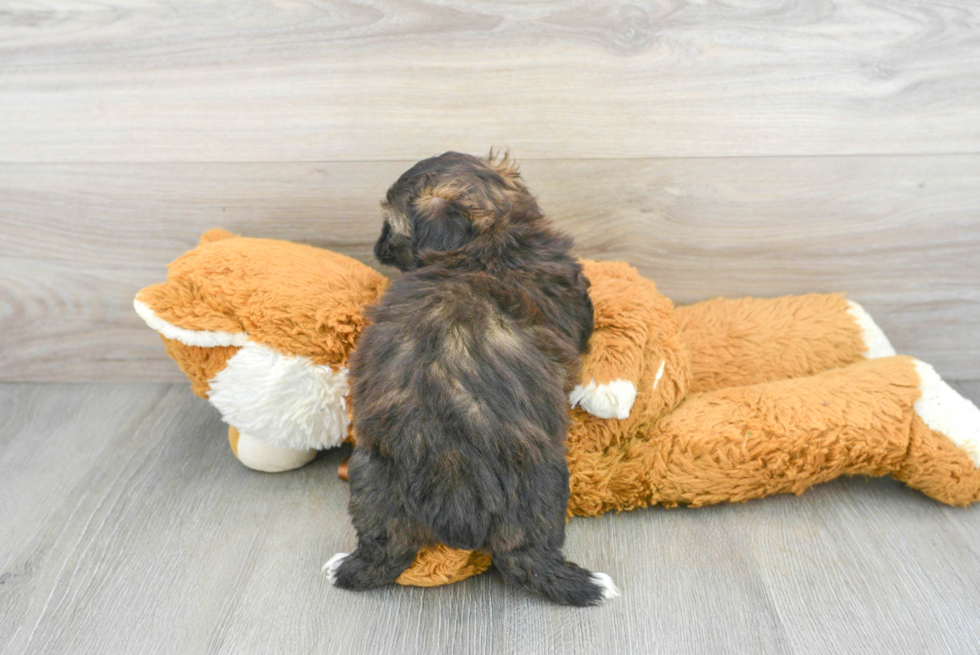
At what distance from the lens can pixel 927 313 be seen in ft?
6.21

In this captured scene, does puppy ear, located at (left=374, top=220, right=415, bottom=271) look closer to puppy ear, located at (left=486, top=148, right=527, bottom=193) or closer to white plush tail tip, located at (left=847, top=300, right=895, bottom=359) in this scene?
puppy ear, located at (left=486, top=148, right=527, bottom=193)

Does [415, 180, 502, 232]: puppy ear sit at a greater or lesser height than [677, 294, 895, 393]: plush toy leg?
greater

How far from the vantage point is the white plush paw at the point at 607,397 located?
1376mm

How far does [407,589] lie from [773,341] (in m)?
1.01

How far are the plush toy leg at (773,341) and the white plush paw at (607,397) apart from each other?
33 centimetres

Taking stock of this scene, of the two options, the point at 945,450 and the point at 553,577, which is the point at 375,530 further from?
the point at 945,450

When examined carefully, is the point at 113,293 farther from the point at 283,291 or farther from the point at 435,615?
the point at 435,615

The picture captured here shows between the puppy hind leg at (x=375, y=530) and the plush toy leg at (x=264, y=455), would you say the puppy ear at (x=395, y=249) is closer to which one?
the puppy hind leg at (x=375, y=530)

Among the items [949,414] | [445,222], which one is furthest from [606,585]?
[949,414]

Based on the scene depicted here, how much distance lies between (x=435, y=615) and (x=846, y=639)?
70 centimetres

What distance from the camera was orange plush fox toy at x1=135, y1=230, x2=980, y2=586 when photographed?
4.73 feet

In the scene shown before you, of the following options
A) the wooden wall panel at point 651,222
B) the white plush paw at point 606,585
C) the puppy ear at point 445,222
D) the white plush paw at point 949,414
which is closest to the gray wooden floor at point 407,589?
the white plush paw at point 606,585

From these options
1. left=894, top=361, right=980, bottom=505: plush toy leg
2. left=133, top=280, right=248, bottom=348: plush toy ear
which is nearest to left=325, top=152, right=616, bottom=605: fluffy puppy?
left=133, top=280, right=248, bottom=348: plush toy ear

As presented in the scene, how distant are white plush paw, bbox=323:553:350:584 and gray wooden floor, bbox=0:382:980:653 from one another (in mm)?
22
